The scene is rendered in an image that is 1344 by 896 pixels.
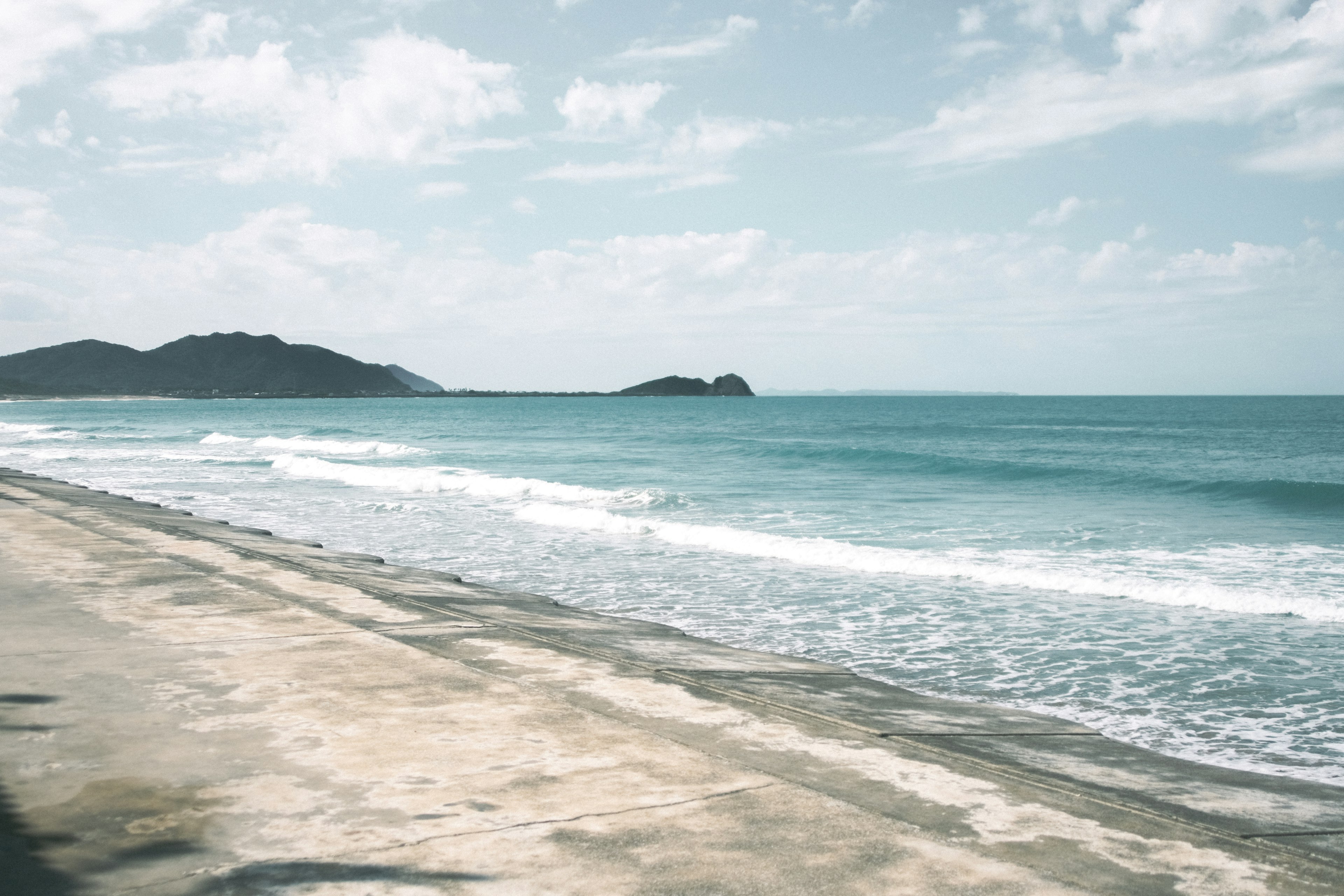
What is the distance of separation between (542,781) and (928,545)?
47.2ft

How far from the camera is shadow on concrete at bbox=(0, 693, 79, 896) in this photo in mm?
3064

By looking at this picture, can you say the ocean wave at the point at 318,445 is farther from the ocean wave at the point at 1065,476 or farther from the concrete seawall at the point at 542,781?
the concrete seawall at the point at 542,781

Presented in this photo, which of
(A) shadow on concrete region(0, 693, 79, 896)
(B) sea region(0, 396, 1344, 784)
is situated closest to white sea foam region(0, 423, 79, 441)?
(B) sea region(0, 396, 1344, 784)

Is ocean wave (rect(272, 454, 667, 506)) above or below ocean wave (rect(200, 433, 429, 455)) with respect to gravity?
below

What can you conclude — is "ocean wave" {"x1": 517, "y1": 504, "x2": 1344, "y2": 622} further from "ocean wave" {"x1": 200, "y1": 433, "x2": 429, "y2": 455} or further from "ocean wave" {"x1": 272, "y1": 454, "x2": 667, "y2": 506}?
"ocean wave" {"x1": 200, "y1": 433, "x2": 429, "y2": 455}

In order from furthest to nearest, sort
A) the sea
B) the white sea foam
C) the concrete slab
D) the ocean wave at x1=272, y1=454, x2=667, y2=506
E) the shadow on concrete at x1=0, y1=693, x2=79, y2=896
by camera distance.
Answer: the white sea foam → the ocean wave at x1=272, y1=454, x2=667, y2=506 → the sea → the concrete slab → the shadow on concrete at x1=0, y1=693, x2=79, y2=896

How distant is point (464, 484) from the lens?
95.0 feet

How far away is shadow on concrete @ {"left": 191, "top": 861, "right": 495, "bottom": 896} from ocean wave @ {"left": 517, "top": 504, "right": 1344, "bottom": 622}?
11.9 meters

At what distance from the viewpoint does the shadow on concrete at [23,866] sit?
10.1ft

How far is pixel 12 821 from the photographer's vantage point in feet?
11.7

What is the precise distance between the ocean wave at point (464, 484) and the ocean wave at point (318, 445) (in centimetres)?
951

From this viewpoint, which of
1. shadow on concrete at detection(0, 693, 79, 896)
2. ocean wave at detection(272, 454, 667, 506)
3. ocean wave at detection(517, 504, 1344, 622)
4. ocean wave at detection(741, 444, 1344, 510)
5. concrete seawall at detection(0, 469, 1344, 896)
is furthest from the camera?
ocean wave at detection(741, 444, 1344, 510)

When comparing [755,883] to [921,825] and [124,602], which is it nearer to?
[921,825]

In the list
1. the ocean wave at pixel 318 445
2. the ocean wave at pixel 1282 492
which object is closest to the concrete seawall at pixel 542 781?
the ocean wave at pixel 1282 492
